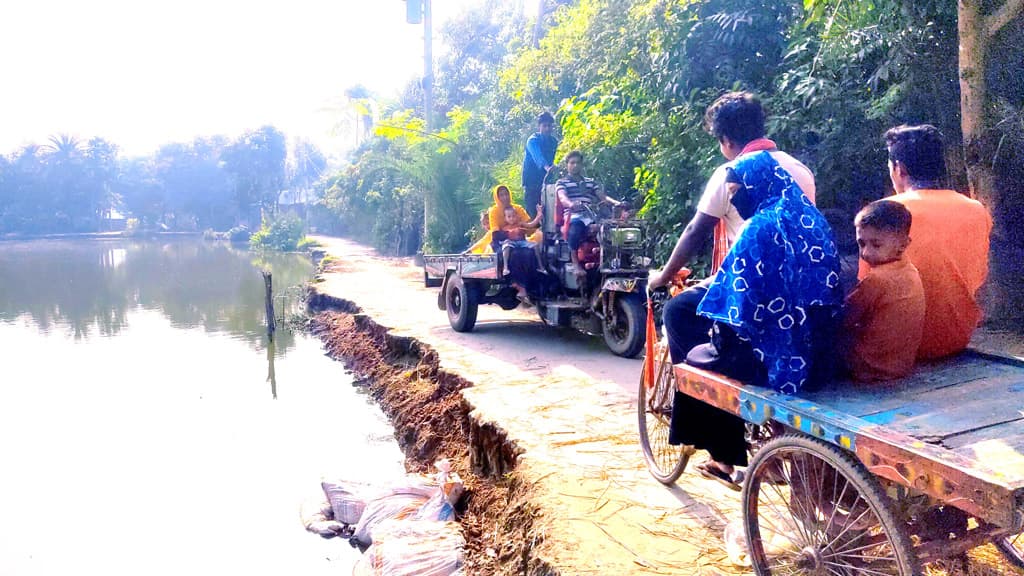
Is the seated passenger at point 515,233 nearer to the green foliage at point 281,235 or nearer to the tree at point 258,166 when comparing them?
the green foliage at point 281,235

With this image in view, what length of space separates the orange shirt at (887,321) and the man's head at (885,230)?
0.04m

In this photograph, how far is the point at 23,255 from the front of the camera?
3806 cm

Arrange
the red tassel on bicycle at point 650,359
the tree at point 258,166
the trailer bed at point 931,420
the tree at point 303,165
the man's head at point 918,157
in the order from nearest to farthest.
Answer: the trailer bed at point 931,420
the man's head at point 918,157
the red tassel on bicycle at point 650,359
the tree at point 258,166
the tree at point 303,165

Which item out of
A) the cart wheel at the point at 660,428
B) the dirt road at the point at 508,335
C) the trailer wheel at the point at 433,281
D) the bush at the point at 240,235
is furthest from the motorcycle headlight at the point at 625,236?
the bush at the point at 240,235

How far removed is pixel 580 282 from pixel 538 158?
1.84 metres

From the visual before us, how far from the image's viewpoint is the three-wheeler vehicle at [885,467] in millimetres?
2014

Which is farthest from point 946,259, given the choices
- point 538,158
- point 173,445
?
point 173,445

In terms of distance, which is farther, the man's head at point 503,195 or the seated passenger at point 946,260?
the man's head at point 503,195

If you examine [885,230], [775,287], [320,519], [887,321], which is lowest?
[320,519]

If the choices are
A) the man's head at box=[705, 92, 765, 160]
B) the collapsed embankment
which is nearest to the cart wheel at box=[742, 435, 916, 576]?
the collapsed embankment

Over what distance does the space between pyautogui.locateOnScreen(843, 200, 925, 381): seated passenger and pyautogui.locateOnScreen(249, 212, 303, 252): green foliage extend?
127ft

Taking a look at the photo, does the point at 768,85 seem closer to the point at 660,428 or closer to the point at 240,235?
the point at 660,428

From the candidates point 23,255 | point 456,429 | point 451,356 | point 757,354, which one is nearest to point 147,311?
point 451,356

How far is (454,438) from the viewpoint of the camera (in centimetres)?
679
